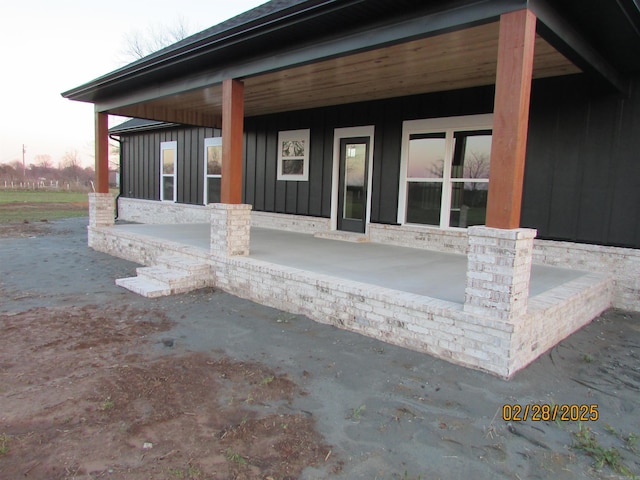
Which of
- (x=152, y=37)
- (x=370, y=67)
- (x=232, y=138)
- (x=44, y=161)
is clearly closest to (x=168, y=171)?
(x=232, y=138)

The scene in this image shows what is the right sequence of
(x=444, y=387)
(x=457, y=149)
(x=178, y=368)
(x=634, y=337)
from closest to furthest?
(x=444, y=387) < (x=178, y=368) < (x=634, y=337) < (x=457, y=149)

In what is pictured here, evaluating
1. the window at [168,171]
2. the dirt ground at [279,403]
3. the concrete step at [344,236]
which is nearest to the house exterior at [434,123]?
the concrete step at [344,236]

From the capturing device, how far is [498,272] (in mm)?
3270

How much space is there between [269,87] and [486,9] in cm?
443

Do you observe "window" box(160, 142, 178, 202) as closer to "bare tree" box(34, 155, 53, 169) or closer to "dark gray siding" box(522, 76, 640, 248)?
"dark gray siding" box(522, 76, 640, 248)

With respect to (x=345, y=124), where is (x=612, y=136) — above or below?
below

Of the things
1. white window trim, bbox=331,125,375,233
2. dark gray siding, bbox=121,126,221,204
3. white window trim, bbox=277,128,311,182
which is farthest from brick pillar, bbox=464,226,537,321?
dark gray siding, bbox=121,126,221,204

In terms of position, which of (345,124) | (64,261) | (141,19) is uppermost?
(141,19)

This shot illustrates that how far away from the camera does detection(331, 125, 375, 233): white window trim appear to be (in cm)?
804

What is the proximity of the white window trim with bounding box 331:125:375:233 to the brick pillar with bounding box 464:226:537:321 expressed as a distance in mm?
4740

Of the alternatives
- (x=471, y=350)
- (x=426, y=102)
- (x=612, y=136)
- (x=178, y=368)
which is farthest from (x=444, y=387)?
(x=426, y=102)

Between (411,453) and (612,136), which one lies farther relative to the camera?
(612,136)

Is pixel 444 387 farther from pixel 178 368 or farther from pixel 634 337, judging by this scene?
pixel 634 337

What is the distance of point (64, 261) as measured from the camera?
7.89 metres
